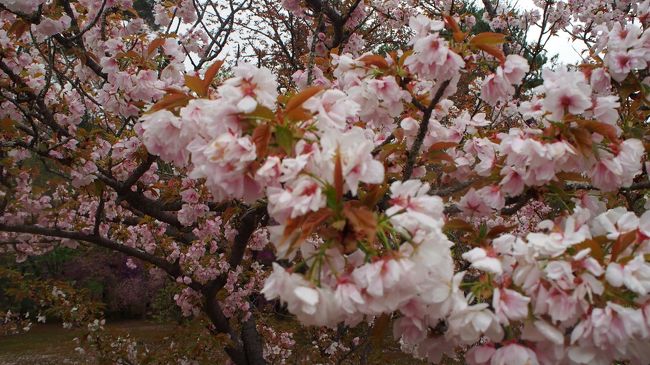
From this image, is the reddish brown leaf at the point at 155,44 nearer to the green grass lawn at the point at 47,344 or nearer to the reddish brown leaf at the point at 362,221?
the reddish brown leaf at the point at 362,221

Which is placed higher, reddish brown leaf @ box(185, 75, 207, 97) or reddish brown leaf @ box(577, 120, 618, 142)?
reddish brown leaf @ box(185, 75, 207, 97)

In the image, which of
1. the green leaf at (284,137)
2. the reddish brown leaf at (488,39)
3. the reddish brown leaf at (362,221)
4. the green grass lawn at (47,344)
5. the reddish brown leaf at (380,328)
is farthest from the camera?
the green grass lawn at (47,344)

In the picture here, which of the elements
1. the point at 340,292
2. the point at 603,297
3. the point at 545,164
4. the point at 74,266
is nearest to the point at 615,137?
the point at 545,164

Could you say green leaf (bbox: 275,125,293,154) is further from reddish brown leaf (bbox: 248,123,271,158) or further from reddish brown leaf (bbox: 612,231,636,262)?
reddish brown leaf (bbox: 612,231,636,262)

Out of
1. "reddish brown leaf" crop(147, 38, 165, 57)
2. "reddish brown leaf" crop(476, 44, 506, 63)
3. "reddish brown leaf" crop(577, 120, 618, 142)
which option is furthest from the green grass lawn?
"reddish brown leaf" crop(577, 120, 618, 142)

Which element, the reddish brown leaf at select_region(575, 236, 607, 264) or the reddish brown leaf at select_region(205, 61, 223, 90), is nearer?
the reddish brown leaf at select_region(575, 236, 607, 264)

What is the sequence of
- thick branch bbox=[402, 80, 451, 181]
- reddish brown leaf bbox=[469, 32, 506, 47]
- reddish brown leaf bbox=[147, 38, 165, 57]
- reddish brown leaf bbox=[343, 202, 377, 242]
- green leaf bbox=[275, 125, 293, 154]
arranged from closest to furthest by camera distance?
1. reddish brown leaf bbox=[343, 202, 377, 242]
2. green leaf bbox=[275, 125, 293, 154]
3. reddish brown leaf bbox=[469, 32, 506, 47]
4. thick branch bbox=[402, 80, 451, 181]
5. reddish brown leaf bbox=[147, 38, 165, 57]

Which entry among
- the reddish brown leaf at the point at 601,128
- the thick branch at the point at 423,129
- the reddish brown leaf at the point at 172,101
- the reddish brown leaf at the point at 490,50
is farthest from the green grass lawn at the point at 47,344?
the reddish brown leaf at the point at 601,128

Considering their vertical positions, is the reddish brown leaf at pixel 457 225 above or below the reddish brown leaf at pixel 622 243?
above

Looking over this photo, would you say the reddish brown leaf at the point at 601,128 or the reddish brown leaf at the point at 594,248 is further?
the reddish brown leaf at the point at 601,128

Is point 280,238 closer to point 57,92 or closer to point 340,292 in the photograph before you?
point 340,292

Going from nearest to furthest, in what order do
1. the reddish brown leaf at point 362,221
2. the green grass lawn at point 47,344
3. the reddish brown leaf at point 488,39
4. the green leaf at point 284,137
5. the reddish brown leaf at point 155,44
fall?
the reddish brown leaf at point 362,221 < the green leaf at point 284,137 < the reddish brown leaf at point 488,39 < the reddish brown leaf at point 155,44 < the green grass lawn at point 47,344

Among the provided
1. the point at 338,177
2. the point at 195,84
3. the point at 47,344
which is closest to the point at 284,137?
the point at 338,177

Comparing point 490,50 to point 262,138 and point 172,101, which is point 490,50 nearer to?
point 262,138
